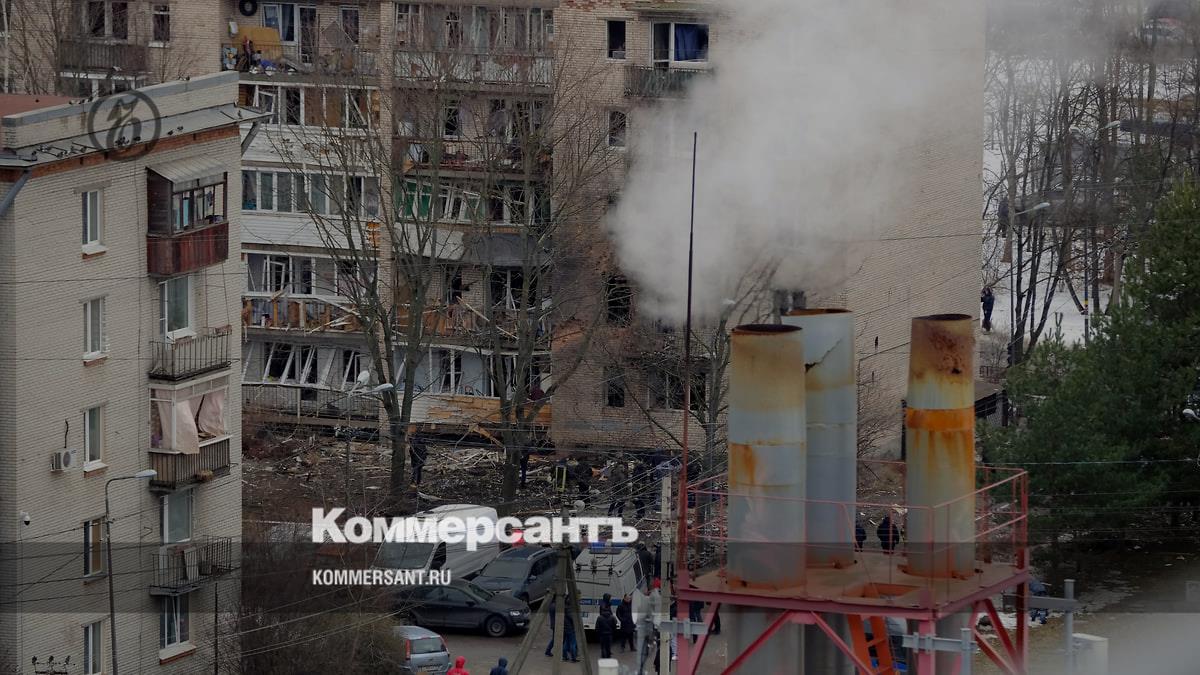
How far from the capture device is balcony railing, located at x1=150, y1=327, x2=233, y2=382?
39.1m

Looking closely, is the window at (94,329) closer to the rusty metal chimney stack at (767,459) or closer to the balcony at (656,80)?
the balcony at (656,80)

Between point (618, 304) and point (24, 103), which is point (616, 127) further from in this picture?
point (24, 103)

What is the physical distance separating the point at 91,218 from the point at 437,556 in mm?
8887

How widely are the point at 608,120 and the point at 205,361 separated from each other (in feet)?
45.1

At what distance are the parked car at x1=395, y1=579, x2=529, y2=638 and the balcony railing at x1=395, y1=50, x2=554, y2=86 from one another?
1582 centimetres

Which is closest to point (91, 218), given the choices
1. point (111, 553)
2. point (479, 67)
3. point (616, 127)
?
point (111, 553)

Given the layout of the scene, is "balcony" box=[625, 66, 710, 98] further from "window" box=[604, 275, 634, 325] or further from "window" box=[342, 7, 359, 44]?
A: "window" box=[342, 7, 359, 44]

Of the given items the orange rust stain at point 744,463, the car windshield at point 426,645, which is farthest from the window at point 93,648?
the orange rust stain at point 744,463

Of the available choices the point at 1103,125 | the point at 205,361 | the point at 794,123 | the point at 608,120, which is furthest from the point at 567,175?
the point at 1103,125

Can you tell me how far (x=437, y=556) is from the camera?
4188 cm

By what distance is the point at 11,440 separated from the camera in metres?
36.2

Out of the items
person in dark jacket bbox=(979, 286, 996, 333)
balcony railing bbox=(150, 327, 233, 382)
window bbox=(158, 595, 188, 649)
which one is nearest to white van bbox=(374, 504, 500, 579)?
window bbox=(158, 595, 188, 649)

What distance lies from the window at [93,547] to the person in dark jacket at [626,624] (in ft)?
27.9

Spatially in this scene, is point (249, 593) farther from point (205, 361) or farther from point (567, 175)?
point (567, 175)
